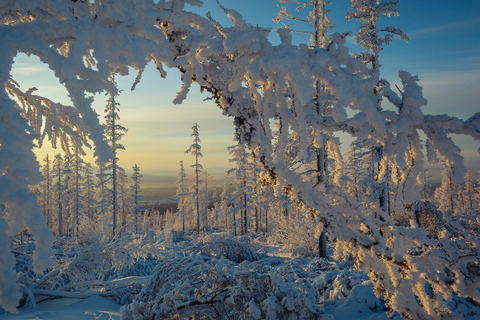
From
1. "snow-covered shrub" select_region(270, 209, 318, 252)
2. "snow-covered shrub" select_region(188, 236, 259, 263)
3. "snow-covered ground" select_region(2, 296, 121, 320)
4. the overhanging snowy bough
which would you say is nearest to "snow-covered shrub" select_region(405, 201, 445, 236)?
the overhanging snowy bough

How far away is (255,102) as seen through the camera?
1939mm

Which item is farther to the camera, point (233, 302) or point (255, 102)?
point (233, 302)

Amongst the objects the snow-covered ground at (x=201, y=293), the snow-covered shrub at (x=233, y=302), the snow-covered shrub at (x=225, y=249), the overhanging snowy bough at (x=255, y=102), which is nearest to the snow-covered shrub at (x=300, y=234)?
the snow-covered shrub at (x=225, y=249)

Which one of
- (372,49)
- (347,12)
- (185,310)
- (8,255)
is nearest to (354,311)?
(185,310)

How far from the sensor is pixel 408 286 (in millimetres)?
2086

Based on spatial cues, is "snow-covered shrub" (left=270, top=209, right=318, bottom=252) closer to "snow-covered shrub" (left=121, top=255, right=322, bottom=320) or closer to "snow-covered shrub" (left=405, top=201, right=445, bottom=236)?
"snow-covered shrub" (left=405, top=201, right=445, bottom=236)

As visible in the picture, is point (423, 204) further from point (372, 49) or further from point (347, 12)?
point (347, 12)

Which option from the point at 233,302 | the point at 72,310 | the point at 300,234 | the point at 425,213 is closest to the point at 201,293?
the point at 233,302

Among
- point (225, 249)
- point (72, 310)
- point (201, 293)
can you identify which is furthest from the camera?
point (225, 249)

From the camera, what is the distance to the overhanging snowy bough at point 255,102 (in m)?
1.26

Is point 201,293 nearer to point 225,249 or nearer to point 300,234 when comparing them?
point 225,249

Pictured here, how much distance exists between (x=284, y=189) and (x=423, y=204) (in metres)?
4.44

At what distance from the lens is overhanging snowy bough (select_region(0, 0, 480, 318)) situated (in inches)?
49.4

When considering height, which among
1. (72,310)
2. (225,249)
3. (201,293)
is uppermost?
(201,293)
